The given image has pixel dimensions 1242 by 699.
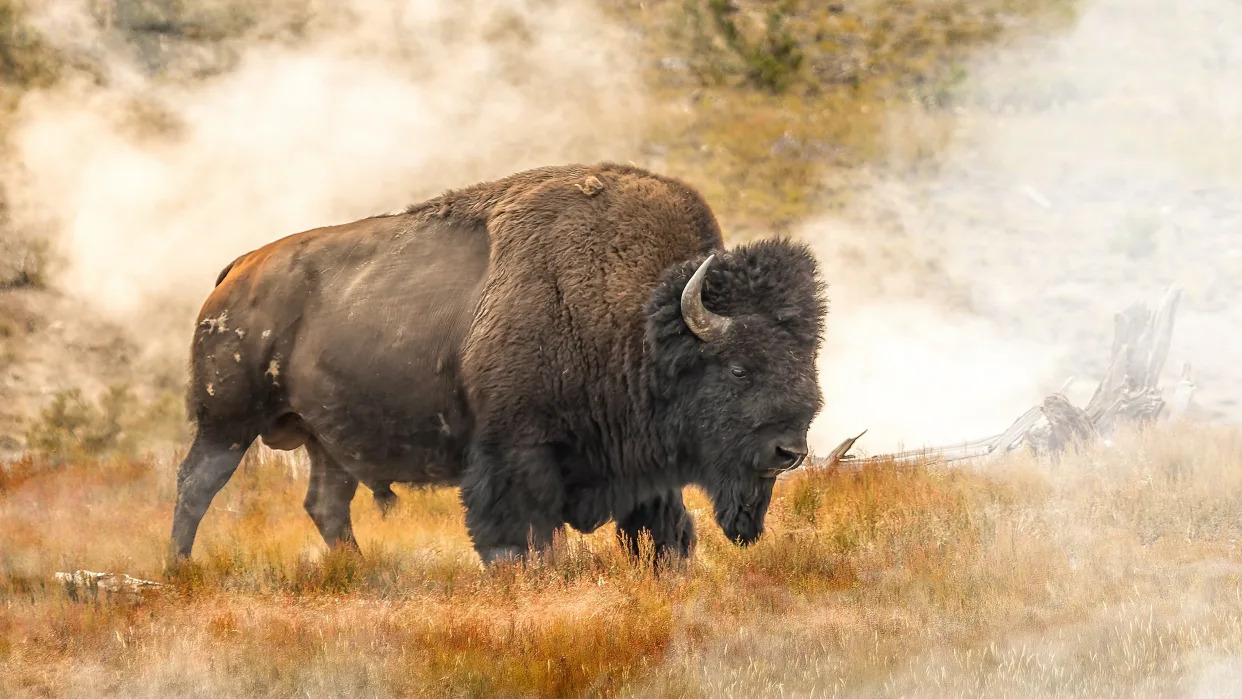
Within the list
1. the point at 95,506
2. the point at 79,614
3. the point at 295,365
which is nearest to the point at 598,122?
A: the point at 95,506

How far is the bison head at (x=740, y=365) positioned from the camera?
18.2 ft

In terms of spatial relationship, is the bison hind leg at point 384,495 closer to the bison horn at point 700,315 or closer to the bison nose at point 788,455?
the bison horn at point 700,315

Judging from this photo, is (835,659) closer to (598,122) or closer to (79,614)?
(79,614)

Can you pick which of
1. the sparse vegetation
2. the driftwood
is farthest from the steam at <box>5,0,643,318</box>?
the driftwood

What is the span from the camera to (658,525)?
6.38 m

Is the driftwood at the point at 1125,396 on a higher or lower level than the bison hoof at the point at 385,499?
higher

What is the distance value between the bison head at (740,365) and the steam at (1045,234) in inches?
206

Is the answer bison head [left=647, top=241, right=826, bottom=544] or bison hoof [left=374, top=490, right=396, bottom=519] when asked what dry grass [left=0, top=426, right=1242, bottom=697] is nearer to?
bison hoof [left=374, top=490, right=396, bottom=519]

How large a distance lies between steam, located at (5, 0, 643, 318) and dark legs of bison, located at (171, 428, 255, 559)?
7.06 m

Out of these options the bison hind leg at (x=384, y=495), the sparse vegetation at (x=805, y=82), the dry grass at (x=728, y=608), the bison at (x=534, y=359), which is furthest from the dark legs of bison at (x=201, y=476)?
the sparse vegetation at (x=805, y=82)

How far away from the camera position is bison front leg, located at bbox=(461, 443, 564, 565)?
584 cm

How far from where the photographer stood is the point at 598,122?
666 inches

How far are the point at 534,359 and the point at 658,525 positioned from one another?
3.63ft

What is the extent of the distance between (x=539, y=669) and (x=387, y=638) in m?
0.68
